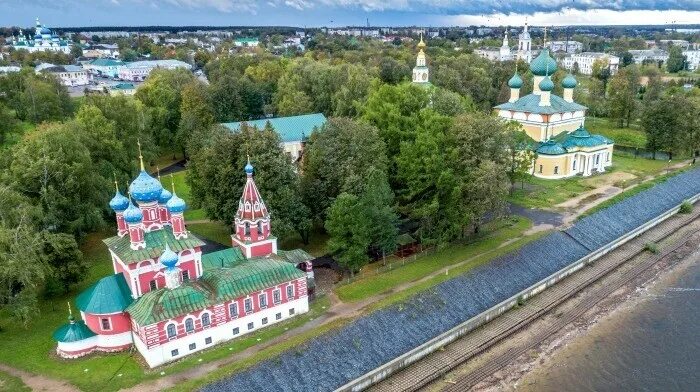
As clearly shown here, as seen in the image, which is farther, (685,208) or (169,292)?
(685,208)

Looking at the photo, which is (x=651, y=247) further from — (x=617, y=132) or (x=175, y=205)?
(x=617, y=132)

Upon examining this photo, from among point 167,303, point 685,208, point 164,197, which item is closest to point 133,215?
point 164,197

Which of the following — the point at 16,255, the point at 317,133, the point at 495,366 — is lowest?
the point at 495,366

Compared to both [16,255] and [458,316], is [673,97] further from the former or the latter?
[16,255]

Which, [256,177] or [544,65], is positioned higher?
[544,65]

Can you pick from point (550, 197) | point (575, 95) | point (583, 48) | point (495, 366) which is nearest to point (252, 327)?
point (495, 366)

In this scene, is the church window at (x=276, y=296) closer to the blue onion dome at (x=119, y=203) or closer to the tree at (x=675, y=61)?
the blue onion dome at (x=119, y=203)

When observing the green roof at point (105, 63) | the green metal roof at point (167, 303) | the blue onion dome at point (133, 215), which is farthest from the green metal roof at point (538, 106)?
the green roof at point (105, 63)

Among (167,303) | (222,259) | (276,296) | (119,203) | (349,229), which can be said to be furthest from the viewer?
(349,229)
